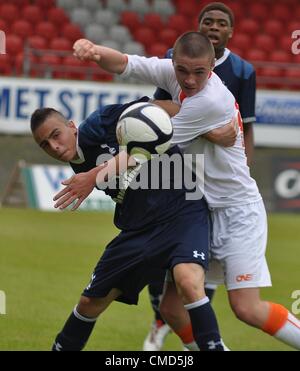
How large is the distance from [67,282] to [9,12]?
47.8ft

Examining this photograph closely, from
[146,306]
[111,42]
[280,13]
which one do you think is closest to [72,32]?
[111,42]

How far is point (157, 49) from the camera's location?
2309 cm

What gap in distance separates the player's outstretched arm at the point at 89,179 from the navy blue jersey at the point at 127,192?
362 mm

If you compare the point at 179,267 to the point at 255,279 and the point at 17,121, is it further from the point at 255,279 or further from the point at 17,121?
the point at 17,121

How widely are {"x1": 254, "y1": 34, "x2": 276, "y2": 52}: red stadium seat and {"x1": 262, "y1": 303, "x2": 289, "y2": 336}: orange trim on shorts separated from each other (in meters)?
19.1

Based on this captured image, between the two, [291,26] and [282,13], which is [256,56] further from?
[282,13]

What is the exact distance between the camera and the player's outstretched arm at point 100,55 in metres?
5.49

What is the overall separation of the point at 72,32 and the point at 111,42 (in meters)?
1.16

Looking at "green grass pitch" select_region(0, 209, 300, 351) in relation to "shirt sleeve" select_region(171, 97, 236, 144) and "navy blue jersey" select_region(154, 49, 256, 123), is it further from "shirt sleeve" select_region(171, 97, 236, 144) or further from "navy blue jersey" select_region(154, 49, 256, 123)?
"shirt sleeve" select_region(171, 97, 236, 144)

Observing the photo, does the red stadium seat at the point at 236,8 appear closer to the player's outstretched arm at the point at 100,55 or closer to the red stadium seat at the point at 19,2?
the red stadium seat at the point at 19,2

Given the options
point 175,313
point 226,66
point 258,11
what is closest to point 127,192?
point 175,313

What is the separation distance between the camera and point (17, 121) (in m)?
19.8

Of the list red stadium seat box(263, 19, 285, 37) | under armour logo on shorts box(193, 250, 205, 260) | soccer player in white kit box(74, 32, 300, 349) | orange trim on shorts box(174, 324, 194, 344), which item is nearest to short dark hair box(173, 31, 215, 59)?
soccer player in white kit box(74, 32, 300, 349)

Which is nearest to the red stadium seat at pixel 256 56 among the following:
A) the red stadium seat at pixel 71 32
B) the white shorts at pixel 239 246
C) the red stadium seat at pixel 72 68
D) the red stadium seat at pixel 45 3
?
the red stadium seat at pixel 71 32
